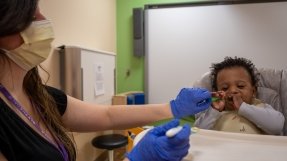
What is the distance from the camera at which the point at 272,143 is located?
37.6 inches

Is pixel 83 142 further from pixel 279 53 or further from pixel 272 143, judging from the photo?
pixel 279 53

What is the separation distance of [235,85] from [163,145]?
0.97 m

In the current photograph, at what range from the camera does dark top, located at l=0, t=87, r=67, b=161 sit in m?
0.65

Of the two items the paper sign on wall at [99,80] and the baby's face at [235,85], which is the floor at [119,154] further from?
the baby's face at [235,85]

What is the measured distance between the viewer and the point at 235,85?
1.46 m

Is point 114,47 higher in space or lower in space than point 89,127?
higher

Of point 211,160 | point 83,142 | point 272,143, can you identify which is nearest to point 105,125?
point 211,160

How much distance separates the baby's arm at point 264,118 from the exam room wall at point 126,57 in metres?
1.91

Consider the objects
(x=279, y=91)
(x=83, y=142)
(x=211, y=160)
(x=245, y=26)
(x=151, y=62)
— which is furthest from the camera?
(x=151, y=62)

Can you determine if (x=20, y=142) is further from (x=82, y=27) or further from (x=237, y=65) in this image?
(x=82, y=27)

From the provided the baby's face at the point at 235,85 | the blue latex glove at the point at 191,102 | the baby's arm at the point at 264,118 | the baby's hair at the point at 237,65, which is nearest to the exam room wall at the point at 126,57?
the baby's hair at the point at 237,65

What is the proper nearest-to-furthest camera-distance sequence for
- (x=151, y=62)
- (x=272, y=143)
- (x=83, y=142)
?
(x=272, y=143)
(x=83, y=142)
(x=151, y=62)

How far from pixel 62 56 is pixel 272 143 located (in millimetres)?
1601

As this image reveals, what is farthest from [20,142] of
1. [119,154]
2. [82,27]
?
[119,154]
